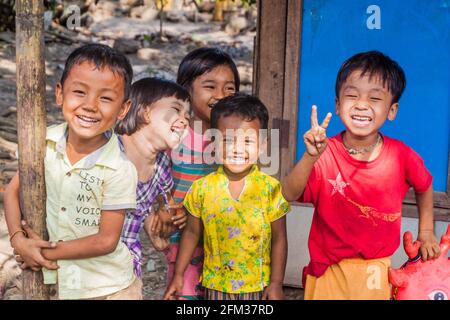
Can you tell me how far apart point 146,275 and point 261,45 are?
194 cm

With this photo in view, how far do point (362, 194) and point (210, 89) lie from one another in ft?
2.97

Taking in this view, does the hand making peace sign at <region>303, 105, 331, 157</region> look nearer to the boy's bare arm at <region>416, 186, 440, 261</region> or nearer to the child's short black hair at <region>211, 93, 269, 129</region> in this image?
the child's short black hair at <region>211, 93, 269, 129</region>

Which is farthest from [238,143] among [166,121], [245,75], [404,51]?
[245,75]

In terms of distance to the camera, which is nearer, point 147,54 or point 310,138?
point 310,138

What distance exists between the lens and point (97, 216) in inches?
114

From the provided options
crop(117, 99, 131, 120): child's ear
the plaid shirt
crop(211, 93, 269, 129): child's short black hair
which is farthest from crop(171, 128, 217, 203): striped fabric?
crop(117, 99, 131, 120): child's ear

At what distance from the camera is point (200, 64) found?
338cm

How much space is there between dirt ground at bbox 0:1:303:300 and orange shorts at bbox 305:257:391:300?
3.00 m

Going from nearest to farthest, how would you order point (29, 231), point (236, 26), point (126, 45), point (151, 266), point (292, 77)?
point (29, 231) < point (292, 77) < point (151, 266) < point (126, 45) < point (236, 26)

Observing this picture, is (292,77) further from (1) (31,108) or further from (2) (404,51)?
(1) (31,108)

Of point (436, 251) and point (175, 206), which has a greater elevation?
point (175, 206)

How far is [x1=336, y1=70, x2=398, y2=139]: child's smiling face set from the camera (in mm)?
2961
